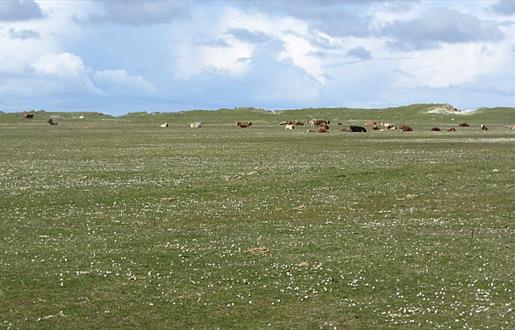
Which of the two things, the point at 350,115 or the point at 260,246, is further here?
the point at 350,115

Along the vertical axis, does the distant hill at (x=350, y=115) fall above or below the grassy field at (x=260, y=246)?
above

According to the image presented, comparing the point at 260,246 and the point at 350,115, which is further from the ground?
the point at 350,115

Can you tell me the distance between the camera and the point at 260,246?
21.6m

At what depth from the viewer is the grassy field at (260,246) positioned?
15148 mm

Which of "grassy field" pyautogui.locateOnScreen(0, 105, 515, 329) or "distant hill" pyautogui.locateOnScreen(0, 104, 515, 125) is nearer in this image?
"grassy field" pyautogui.locateOnScreen(0, 105, 515, 329)

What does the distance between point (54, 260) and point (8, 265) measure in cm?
121

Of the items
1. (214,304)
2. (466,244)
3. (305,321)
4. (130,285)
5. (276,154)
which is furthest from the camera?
(276,154)

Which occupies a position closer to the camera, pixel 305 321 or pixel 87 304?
pixel 305 321

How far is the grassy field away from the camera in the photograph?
15148 millimetres

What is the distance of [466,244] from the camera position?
21.4 meters

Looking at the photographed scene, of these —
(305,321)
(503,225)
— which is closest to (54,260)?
(305,321)

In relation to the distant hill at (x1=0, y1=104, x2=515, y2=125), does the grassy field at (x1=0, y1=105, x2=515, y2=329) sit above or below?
below

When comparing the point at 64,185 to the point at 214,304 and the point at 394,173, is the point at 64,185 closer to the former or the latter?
the point at 394,173

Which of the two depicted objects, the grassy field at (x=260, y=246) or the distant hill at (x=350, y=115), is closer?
the grassy field at (x=260, y=246)
